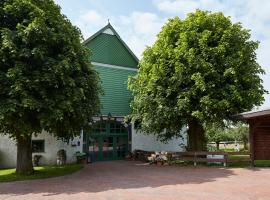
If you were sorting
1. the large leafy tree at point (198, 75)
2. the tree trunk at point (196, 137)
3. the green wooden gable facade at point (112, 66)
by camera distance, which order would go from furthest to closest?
the green wooden gable facade at point (112, 66) < the tree trunk at point (196, 137) < the large leafy tree at point (198, 75)

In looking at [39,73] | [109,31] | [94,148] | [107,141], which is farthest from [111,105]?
[39,73]

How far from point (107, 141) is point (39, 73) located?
530 inches

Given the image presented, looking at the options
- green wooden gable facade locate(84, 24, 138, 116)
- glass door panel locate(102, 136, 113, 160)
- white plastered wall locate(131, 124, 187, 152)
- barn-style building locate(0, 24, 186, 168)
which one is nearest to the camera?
barn-style building locate(0, 24, 186, 168)

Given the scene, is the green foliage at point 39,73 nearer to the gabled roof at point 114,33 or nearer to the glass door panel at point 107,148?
the gabled roof at point 114,33

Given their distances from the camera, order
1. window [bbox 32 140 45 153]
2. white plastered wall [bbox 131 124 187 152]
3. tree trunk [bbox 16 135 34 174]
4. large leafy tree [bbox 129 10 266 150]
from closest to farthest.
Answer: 1. tree trunk [bbox 16 135 34 174]
2. large leafy tree [bbox 129 10 266 150]
3. window [bbox 32 140 45 153]
4. white plastered wall [bbox 131 124 187 152]

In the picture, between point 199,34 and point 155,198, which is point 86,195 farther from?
point 199,34

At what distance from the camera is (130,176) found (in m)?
18.0

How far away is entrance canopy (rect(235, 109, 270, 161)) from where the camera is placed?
2108 cm

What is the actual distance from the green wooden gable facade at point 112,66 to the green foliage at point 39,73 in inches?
366

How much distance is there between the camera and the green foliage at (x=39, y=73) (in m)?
16.1

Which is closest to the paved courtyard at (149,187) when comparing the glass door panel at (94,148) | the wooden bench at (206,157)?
the wooden bench at (206,157)

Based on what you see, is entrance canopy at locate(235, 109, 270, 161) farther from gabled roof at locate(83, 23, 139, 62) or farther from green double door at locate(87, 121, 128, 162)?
gabled roof at locate(83, 23, 139, 62)

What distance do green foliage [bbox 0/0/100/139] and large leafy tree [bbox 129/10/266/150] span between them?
Result: 5.98 m

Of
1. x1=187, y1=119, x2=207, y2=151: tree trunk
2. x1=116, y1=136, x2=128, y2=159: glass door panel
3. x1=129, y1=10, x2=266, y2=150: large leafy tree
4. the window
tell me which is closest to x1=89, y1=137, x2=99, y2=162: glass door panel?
x1=116, y1=136, x2=128, y2=159: glass door panel
